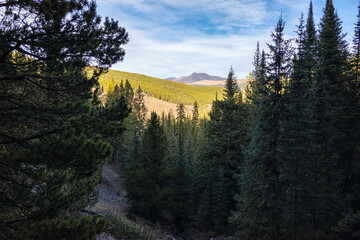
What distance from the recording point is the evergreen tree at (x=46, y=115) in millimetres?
4113

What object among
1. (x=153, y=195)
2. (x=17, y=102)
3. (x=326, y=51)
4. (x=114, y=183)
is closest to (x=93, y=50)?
(x=17, y=102)

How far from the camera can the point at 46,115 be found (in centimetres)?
471

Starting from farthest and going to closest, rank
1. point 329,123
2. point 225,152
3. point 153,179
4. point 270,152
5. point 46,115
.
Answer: point 225,152
point 153,179
point 329,123
point 270,152
point 46,115

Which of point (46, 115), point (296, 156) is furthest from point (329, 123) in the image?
point (46, 115)

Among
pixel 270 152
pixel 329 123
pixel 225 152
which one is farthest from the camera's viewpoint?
pixel 225 152

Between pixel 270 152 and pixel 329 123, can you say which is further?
pixel 329 123

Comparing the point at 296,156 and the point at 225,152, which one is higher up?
the point at 296,156

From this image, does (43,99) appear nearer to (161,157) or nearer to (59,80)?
(59,80)

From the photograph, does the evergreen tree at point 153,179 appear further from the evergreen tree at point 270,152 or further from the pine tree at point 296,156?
the pine tree at point 296,156

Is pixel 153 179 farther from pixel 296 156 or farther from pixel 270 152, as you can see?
pixel 296 156

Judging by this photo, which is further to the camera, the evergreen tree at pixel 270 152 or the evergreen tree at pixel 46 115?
the evergreen tree at pixel 270 152

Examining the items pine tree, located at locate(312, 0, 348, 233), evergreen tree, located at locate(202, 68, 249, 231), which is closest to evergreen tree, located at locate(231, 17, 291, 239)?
pine tree, located at locate(312, 0, 348, 233)

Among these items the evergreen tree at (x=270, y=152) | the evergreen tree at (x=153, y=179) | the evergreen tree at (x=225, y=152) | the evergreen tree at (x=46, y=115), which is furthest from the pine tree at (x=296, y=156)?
the evergreen tree at (x=46, y=115)

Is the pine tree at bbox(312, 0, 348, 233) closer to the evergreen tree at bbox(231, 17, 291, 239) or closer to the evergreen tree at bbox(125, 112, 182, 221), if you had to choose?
the evergreen tree at bbox(231, 17, 291, 239)
